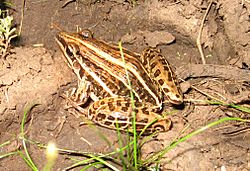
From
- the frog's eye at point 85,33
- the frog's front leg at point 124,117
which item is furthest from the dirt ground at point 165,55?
the frog's eye at point 85,33

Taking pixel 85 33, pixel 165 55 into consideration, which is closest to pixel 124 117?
pixel 85 33

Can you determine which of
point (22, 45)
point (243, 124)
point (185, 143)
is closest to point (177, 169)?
point (185, 143)

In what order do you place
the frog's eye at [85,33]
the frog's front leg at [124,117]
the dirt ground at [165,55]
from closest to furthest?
the frog's front leg at [124,117] < the dirt ground at [165,55] < the frog's eye at [85,33]

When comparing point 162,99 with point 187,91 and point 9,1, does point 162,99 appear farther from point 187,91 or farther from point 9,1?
point 9,1

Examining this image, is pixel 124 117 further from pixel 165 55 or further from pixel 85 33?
pixel 165 55

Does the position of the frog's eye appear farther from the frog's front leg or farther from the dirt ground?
the frog's front leg

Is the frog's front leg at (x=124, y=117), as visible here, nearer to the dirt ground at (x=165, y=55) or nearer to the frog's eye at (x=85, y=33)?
the dirt ground at (x=165, y=55)
